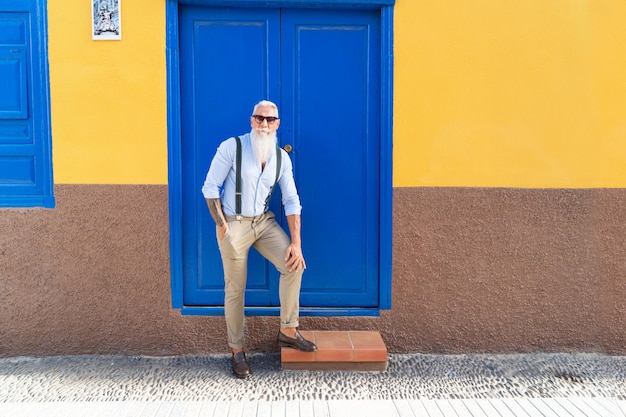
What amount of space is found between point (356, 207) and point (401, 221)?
33 centimetres

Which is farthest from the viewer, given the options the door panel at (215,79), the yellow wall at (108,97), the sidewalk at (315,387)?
the door panel at (215,79)

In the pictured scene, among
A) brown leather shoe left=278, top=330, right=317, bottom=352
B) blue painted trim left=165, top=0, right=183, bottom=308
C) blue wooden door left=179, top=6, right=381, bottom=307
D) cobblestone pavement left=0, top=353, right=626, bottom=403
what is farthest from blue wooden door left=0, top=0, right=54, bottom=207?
brown leather shoe left=278, top=330, right=317, bottom=352

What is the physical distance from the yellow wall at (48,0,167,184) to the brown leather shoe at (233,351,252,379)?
1.28 meters

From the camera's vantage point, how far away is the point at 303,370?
11.8 feet

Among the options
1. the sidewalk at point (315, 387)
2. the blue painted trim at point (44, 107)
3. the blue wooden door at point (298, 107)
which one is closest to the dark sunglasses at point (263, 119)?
the blue wooden door at point (298, 107)

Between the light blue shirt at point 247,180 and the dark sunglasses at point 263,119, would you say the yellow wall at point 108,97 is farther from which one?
the dark sunglasses at point 263,119

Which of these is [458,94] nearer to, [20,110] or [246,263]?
[246,263]

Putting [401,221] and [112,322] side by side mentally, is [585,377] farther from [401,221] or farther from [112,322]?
[112,322]

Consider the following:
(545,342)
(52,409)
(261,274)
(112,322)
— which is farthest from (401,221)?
(52,409)

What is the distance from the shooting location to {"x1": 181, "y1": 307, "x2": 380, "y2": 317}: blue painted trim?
386 centimetres

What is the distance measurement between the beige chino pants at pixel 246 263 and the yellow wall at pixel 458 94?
734 millimetres

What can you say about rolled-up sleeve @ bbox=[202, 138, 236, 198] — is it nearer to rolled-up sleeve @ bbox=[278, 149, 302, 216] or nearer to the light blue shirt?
the light blue shirt

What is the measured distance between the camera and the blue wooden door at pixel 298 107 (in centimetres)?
378

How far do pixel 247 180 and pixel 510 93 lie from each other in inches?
74.4
